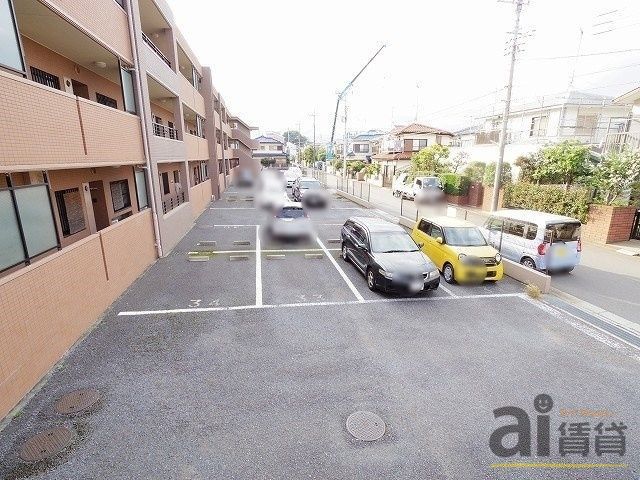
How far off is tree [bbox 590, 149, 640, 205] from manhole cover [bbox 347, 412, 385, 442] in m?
14.5

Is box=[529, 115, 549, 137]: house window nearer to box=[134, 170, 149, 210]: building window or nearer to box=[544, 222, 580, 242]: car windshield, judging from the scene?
box=[544, 222, 580, 242]: car windshield

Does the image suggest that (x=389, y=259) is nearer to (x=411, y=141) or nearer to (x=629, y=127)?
(x=629, y=127)

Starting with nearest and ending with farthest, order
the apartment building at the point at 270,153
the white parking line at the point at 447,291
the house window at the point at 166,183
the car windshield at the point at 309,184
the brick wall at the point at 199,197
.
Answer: the white parking line at the point at 447,291, the brick wall at the point at 199,197, the house window at the point at 166,183, the car windshield at the point at 309,184, the apartment building at the point at 270,153

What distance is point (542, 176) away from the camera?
17.0m

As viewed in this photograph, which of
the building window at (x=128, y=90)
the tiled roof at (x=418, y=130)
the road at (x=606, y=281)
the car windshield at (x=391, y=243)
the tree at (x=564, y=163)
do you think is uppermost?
the tiled roof at (x=418, y=130)

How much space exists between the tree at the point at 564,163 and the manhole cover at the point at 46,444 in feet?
62.9

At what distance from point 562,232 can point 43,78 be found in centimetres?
1446

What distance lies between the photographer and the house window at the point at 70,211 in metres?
9.05

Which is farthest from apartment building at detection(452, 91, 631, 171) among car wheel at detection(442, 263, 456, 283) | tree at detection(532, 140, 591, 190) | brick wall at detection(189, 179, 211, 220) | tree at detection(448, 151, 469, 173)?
brick wall at detection(189, 179, 211, 220)

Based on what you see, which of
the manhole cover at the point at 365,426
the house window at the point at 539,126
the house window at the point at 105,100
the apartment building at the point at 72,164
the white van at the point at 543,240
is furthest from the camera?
the house window at the point at 539,126

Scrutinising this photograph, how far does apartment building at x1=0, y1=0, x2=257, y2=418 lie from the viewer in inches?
188

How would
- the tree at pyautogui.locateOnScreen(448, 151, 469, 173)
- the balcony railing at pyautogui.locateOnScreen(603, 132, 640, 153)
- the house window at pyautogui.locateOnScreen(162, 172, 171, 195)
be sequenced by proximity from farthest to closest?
the tree at pyautogui.locateOnScreen(448, 151, 469, 173)
the house window at pyautogui.locateOnScreen(162, 172, 171, 195)
the balcony railing at pyautogui.locateOnScreen(603, 132, 640, 153)

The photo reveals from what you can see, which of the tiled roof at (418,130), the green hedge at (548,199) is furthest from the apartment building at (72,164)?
the tiled roof at (418,130)

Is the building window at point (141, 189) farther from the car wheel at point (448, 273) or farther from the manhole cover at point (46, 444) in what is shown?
the car wheel at point (448, 273)
